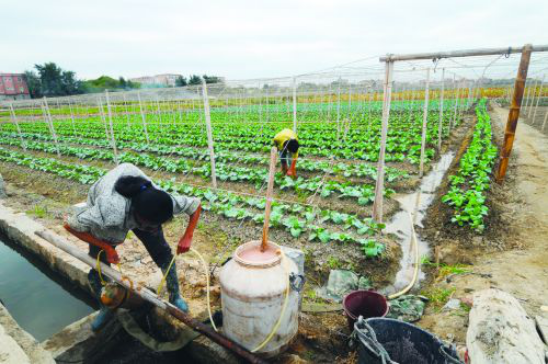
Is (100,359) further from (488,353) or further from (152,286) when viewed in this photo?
(488,353)

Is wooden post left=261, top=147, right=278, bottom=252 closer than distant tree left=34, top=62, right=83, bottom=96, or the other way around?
wooden post left=261, top=147, right=278, bottom=252

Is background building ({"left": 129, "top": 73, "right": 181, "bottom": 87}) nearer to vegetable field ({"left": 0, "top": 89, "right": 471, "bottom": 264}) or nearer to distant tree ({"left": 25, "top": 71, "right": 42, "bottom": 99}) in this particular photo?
distant tree ({"left": 25, "top": 71, "right": 42, "bottom": 99})

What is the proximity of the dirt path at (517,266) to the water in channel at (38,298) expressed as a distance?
16.2 ft

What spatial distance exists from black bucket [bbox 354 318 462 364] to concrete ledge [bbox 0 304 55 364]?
9.37 feet

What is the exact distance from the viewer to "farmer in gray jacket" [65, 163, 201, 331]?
2.50 m

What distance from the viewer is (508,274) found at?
4.09 m

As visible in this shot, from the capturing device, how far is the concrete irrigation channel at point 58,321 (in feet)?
10.3

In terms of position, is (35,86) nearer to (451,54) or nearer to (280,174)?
(280,174)

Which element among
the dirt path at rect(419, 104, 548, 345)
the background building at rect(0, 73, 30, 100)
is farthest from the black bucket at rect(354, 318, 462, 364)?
the background building at rect(0, 73, 30, 100)

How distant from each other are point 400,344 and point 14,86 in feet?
277

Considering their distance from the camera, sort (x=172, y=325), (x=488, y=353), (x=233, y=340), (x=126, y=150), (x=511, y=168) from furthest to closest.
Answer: (x=126, y=150) < (x=511, y=168) < (x=172, y=325) < (x=233, y=340) < (x=488, y=353)

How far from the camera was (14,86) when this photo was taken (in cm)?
6319

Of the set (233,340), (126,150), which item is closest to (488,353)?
(233,340)

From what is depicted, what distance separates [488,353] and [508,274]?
2321mm
